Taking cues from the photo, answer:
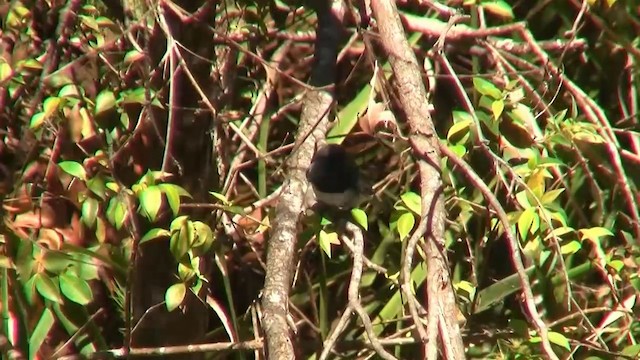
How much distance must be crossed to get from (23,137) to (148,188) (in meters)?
0.32

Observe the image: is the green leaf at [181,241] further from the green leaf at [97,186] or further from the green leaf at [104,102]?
the green leaf at [104,102]

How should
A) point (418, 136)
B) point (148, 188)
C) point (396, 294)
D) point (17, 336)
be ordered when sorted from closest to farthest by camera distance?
point (418, 136) < point (148, 188) < point (17, 336) < point (396, 294)

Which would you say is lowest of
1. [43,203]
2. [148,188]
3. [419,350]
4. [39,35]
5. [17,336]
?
[419,350]

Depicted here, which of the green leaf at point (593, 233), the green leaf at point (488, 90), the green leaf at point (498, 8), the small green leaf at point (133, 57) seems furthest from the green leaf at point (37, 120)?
the green leaf at point (593, 233)

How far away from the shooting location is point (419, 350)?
9.30 ft

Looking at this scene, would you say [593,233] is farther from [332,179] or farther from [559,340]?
[332,179]

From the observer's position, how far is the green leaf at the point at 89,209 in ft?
8.07

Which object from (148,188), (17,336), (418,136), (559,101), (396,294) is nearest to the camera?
(418,136)

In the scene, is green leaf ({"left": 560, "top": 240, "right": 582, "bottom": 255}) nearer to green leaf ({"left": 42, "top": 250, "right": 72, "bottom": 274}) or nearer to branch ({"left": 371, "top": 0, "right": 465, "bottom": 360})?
branch ({"left": 371, "top": 0, "right": 465, "bottom": 360})

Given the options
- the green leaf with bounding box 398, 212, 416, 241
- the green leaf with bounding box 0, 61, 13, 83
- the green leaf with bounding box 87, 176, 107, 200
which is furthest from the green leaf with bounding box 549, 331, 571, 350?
the green leaf with bounding box 0, 61, 13, 83

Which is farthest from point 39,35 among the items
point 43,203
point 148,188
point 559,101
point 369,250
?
point 559,101

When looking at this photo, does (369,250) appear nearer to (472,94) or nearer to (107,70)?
(472,94)

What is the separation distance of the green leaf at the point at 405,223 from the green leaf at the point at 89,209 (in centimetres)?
74

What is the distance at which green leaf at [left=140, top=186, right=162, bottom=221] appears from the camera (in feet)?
7.20
